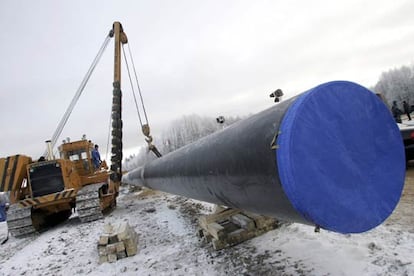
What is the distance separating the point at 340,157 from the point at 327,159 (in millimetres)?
102

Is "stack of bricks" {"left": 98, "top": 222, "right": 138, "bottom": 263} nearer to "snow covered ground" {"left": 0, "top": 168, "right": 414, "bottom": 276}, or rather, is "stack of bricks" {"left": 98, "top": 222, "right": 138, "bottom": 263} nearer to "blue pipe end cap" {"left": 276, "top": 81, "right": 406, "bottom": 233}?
"snow covered ground" {"left": 0, "top": 168, "right": 414, "bottom": 276}

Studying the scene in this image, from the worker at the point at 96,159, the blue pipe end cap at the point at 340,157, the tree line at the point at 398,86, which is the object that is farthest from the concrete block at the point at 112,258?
the tree line at the point at 398,86

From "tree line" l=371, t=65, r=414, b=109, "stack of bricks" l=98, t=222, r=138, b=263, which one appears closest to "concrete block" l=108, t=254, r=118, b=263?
"stack of bricks" l=98, t=222, r=138, b=263

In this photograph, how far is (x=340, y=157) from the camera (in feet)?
6.63

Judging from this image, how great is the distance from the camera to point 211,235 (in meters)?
4.75

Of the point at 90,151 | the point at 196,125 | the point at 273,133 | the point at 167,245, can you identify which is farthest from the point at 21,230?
the point at 196,125

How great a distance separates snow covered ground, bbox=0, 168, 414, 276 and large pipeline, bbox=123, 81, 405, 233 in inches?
Answer: 57.3

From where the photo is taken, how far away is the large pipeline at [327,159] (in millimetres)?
1913

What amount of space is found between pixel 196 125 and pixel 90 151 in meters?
107

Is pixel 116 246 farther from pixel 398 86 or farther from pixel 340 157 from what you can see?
pixel 398 86

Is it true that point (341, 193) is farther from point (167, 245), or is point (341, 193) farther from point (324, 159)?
point (167, 245)

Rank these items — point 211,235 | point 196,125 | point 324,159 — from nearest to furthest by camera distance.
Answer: point 324,159 → point 211,235 → point 196,125

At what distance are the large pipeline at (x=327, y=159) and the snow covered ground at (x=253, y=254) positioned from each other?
57.3 inches

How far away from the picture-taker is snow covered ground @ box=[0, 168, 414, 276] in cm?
342
